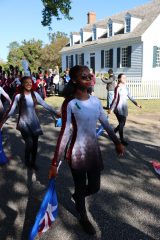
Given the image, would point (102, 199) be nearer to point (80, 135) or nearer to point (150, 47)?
point (80, 135)

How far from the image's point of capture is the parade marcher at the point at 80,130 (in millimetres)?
3328

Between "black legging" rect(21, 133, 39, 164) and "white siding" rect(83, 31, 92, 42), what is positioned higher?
"white siding" rect(83, 31, 92, 42)

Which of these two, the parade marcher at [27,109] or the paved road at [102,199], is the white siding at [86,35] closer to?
the paved road at [102,199]

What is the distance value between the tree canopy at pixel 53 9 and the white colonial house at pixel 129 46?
10.8 metres

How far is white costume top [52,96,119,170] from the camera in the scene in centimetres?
334

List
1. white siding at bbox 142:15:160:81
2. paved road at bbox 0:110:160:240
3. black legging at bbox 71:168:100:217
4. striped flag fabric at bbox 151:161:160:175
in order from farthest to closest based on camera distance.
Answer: white siding at bbox 142:15:160:81
striped flag fabric at bbox 151:161:160:175
paved road at bbox 0:110:160:240
black legging at bbox 71:168:100:217

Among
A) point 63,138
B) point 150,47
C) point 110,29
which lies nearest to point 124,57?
point 150,47

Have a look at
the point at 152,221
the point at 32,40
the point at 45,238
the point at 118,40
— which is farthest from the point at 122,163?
the point at 32,40

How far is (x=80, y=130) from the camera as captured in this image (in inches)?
134

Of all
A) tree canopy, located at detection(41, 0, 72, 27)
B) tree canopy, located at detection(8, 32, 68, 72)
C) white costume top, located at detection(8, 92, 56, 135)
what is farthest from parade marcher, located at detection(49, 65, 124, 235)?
tree canopy, located at detection(8, 32, 68, 72)

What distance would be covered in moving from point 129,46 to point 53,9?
12384 mm

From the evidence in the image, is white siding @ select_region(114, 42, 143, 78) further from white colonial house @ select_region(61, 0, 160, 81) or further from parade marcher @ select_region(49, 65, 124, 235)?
parade marcher @ select_region(49, 65, 124, 235)

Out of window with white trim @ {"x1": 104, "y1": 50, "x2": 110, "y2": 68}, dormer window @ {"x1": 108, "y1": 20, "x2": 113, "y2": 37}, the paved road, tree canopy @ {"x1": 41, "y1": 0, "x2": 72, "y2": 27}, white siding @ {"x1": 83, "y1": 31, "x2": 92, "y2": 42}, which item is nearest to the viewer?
the paved road

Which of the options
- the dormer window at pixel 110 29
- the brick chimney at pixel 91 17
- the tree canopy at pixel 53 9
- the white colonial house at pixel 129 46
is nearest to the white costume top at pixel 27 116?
the tree canopy at pixel 53 9
